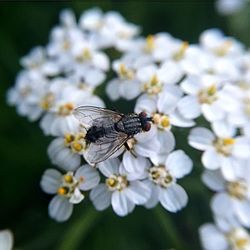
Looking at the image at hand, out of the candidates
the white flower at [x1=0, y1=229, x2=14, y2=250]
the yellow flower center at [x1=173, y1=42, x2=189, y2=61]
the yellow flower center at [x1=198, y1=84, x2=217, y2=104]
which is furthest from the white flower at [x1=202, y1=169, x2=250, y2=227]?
the white flower at [x1=0, y1=229, x2=14, y2=250]

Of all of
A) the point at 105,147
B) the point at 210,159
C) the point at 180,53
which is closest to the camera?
the point at 105,147

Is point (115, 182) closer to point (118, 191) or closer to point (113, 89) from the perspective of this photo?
point (118, 191)

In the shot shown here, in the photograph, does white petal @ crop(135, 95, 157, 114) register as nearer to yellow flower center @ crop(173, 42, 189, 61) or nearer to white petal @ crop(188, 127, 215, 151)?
white petal @ crop(188, 127, 215, 151)

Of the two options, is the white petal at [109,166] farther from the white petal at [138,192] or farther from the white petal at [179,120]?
the white petal at [179,120]

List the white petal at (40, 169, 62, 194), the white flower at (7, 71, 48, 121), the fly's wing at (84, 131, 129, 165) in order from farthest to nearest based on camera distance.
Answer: the white flower at (7, 71, 48, 121), the white petal at (40, 169, 62, 194), the fly's wing at (84, 131, 129, 165)

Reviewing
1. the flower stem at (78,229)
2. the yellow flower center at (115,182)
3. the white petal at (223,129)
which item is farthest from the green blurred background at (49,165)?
the yellow flower center at (115,182)

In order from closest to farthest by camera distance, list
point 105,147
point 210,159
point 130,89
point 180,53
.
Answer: point 105,147 < point 210,159 < point 130,89 < point 180,53

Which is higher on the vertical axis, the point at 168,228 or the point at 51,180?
the point at 51,180

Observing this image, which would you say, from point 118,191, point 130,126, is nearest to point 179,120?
point 130,126
